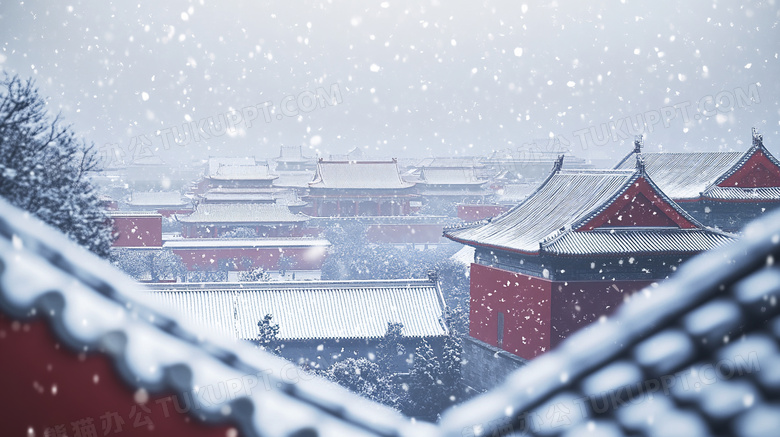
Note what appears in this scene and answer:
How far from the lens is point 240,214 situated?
3247 cm

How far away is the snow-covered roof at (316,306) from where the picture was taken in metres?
15.0

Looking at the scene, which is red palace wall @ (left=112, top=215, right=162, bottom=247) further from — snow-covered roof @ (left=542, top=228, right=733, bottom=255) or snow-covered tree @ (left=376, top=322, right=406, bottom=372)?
snow-covered roof @ (left=542, top=228, right=733, bottom=255)

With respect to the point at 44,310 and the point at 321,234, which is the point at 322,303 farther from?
the point at 321,234

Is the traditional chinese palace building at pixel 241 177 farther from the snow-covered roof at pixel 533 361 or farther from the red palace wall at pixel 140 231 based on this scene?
the snow-covered roof at pixel 533 361

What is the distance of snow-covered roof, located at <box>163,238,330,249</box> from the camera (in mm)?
27875

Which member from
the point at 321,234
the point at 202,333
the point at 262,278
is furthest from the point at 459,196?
the point at 202,333

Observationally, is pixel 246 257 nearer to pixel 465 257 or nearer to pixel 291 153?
pixel 465 257

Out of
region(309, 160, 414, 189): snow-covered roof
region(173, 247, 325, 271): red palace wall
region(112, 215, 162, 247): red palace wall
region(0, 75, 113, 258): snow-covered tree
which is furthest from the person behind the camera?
region(309, 160, 414, 189): snow-covered roof

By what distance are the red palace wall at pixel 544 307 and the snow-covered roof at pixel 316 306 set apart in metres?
1.74

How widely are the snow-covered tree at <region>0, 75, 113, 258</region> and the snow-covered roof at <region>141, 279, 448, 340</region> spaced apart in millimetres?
3692

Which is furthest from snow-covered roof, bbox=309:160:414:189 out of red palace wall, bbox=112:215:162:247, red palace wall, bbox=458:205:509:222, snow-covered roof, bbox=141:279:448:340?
snow-covered roof, bbox=141:279:448:340

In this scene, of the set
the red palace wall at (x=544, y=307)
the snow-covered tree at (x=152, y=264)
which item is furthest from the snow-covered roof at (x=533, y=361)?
the snow-covered tree at (x=152, y=264)

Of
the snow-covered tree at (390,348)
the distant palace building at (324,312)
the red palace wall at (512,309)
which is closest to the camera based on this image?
the red palace wall at (512,309)

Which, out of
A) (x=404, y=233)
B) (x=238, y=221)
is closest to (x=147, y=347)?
(x=238, y=221)
